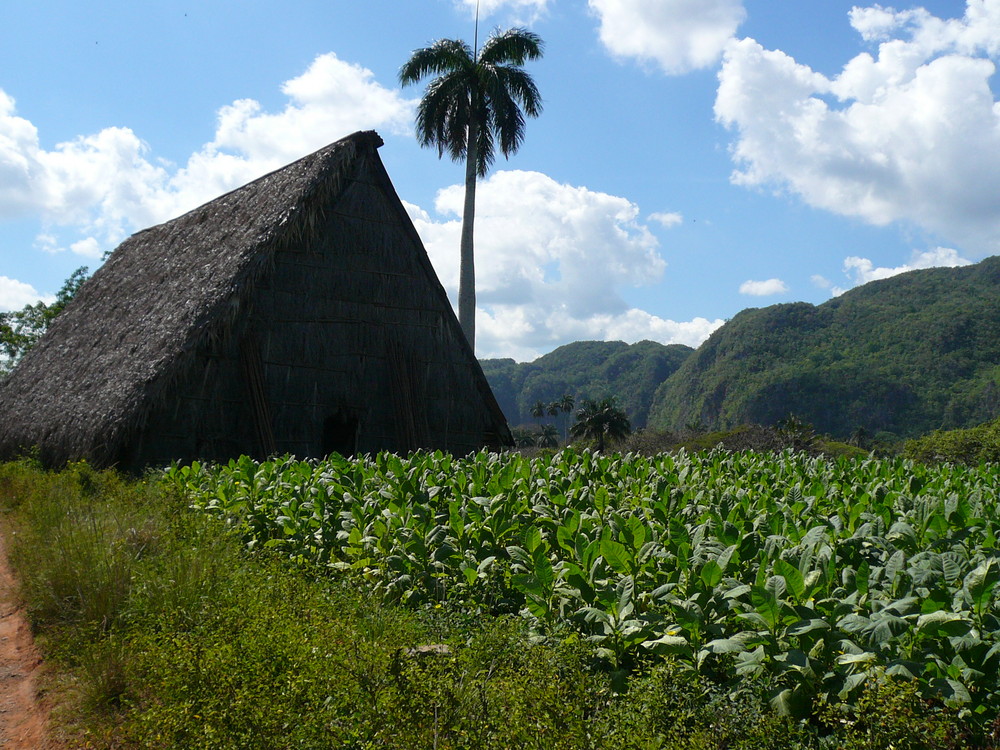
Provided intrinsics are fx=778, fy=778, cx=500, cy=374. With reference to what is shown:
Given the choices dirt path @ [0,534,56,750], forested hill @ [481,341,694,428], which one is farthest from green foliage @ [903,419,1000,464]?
forested hill @ [481,341,694,428]

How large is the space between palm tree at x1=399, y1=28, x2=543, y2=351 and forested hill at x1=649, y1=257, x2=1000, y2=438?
5487cm

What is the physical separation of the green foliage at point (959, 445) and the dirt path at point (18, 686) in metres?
32.2

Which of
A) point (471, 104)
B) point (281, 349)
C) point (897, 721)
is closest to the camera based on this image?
point (897, 721)

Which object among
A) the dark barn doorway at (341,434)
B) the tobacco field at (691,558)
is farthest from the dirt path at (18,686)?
the dark barn doorway at (341,434)

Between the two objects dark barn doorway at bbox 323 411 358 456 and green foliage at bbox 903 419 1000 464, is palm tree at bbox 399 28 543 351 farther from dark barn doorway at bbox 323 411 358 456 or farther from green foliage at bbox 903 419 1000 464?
green foliage at bbox 903 419 1000 464

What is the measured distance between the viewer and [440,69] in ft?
81.7

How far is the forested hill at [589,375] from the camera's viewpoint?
376 ft

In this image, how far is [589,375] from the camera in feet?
413

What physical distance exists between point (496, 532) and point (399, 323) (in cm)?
978

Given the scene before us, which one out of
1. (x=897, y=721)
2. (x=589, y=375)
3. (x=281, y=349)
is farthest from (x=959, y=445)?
(x=589, y=375)

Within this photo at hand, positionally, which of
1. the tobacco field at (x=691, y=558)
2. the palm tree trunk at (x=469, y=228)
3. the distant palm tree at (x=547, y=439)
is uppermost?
the palm tree trunk at (x=469, y=228)

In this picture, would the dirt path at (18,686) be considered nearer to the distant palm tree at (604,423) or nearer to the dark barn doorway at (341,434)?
Answer: the dark barn doorway at (341,434)

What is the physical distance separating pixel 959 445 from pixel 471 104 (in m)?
25.0

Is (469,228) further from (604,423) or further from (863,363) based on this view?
(863,363)
